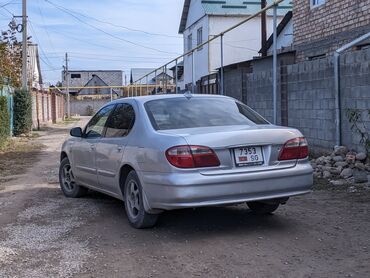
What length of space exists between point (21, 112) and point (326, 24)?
15.3 meters

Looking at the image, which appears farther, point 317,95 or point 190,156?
point 317,95

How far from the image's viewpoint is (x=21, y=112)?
24984mm

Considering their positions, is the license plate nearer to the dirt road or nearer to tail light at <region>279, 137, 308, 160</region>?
tail light at <region>279, 137, 308, 160</region>

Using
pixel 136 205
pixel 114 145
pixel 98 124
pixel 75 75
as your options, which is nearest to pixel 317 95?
pixel 98 124

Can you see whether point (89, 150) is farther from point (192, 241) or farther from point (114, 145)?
point (192, 241)

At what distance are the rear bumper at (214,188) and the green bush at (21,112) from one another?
19979mm

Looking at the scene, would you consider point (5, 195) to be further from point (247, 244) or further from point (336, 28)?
point (336, 28)

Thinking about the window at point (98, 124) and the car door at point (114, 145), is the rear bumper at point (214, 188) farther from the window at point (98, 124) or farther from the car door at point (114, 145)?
the window at point (98, 124)

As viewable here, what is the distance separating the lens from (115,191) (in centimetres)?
680

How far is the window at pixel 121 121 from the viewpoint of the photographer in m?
6.67

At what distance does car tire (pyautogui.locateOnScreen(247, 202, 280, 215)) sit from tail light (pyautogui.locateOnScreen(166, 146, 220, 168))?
1.45 meters

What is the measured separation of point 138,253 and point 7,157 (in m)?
10.8

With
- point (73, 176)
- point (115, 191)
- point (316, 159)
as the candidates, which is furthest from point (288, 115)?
point (115, 191)

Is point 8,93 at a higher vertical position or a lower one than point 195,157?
higher
